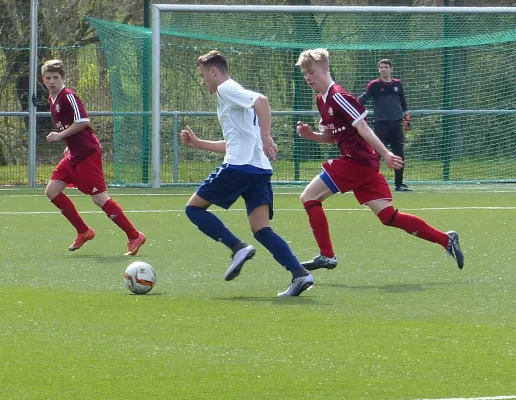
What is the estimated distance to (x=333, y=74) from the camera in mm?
21016

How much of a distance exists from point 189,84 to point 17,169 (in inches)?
126

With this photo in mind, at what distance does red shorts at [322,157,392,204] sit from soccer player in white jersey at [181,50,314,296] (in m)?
1.00

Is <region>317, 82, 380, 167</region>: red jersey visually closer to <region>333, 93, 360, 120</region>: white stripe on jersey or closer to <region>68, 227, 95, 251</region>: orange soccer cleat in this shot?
<region>333, 93, 360, 120</region>: white stripe on jersey

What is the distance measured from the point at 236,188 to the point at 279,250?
20.5 inches

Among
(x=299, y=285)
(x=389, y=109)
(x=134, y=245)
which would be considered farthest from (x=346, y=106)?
(x=389, y=109)

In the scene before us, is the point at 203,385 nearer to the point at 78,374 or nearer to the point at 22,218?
the point at 78,374

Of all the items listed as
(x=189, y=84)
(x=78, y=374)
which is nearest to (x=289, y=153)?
(x=189, y=84)

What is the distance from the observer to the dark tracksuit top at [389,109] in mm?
18297

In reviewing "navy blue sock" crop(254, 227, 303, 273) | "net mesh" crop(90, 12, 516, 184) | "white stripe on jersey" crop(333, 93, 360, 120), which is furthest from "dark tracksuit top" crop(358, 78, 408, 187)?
"navy blue sock" crop(254, 227, 303, 273)

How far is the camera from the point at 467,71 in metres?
21.2

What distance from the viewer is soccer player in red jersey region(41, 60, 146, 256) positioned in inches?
432

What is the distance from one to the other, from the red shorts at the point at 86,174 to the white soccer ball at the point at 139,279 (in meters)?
2.86

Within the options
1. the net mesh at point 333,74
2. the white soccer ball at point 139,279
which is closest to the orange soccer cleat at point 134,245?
the white soccer ball at point 139,279

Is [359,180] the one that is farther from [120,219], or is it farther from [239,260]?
[120,219]
